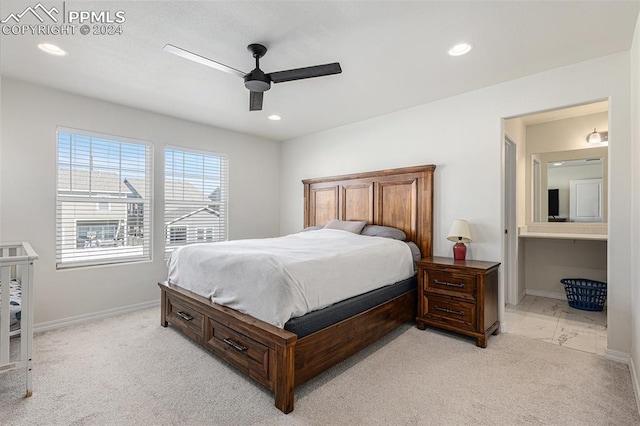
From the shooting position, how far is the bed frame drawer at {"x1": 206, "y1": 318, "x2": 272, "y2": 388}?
204cm

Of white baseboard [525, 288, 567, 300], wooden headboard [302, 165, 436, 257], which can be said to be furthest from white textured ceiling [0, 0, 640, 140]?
white baseboard [525, 288, 567, 300]

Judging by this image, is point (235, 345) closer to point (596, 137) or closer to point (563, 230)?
point (563, 230)

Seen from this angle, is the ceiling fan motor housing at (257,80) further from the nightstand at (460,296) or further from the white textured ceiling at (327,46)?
the nightstand at (460,296)

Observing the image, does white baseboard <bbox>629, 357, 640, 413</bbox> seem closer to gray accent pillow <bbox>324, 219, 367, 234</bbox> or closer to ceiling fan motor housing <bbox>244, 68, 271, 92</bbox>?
gray accent pillow <bbox>324, 219, 367, 234</bbox>

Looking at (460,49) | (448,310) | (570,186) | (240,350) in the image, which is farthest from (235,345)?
(570,186)

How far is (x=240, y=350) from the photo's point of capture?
221 centimetres

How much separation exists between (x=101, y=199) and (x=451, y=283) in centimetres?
411

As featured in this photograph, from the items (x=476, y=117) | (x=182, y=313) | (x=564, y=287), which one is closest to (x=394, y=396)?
(x=182, y=313)

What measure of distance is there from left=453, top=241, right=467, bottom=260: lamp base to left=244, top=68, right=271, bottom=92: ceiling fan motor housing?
8.27 feet

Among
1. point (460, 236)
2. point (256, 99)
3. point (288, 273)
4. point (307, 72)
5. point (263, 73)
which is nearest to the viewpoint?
→ point (288, 273)

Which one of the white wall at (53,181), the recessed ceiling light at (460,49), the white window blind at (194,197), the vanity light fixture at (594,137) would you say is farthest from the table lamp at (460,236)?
the white wall at (53,181)

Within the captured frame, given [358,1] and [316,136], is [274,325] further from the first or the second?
[316,136]

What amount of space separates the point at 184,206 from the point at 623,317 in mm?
4999

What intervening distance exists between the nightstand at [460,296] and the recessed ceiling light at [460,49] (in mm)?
1907
